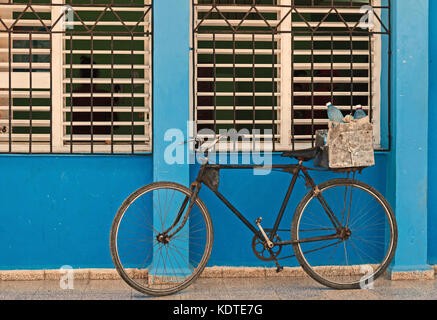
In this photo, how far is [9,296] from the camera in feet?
16.0

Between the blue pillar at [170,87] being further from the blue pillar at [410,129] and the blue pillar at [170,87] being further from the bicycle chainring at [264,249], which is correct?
the blue pillar at [410,129]

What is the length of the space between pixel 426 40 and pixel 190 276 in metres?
3.00

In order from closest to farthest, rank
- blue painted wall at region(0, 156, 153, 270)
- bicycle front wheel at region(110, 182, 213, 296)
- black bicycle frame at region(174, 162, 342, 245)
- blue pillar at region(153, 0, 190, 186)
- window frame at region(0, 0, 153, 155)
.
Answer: bicycle front wheel at region(110, 182, 213, 296) → black bicycle frame at region(174, 162, 342, 245) → blue pillar at region(153, 0, 190, 186) → blue painted wall at region(0, 156, 153, 270) → window frame at region(0, 0, 153, 155)

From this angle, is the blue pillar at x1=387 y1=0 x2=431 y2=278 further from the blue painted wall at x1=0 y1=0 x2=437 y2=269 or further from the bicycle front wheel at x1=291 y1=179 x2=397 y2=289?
the bicycle front wheel at x1=291 y1=179 x2=397 y2=289

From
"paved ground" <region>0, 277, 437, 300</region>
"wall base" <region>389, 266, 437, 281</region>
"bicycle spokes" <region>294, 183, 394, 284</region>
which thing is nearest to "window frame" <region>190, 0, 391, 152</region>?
"bicycle spokes" <region>294, 183, 394, 284</region>

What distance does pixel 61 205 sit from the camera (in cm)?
540

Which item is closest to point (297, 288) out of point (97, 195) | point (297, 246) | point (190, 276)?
point (297, 246)

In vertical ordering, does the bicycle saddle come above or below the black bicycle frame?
above

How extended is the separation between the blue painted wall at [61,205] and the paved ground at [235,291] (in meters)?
0.25

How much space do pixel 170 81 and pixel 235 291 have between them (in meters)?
1.91

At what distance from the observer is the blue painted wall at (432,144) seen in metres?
5.55

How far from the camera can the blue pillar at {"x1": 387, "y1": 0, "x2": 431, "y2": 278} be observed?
5414 millimetres

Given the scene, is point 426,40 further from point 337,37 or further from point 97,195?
point 97,195

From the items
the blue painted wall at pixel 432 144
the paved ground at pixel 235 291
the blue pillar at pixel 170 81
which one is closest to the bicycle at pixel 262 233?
the paved ground at pixel 235 291
